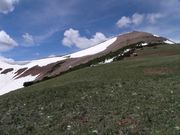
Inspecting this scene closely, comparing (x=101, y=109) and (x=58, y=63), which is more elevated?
(x=58, y=63)

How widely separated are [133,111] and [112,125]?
3424 millimetres

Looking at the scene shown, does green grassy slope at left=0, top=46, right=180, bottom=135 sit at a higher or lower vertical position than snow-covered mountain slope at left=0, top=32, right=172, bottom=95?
lower

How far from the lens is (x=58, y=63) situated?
4097 inches

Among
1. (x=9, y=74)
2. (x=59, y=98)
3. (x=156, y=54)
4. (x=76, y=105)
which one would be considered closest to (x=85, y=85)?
(x=59, y=98)

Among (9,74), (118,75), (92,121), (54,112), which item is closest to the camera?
(92,121)

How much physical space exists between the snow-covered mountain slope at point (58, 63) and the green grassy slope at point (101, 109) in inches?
2090

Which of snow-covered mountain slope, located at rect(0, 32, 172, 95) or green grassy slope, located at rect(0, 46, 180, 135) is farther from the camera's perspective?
snow-covered mountain slope, located at rect(0, 32, 172, 95)

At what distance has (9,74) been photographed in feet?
434

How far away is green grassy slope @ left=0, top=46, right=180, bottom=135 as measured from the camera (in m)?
21.5

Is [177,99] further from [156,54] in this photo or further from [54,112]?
[156,54]

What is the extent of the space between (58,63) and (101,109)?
7850cm

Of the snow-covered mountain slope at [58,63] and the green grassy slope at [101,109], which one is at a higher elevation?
the snow-covered mountain slope at [58,63]

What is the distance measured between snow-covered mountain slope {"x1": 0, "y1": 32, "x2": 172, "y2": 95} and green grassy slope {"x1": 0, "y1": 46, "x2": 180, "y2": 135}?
53.1 m

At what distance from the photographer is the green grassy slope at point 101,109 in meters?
21.5
